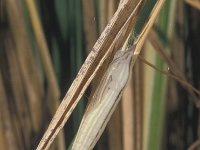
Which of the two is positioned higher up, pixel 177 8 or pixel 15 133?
pixel 177 8

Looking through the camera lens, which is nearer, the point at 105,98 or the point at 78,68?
the point at 105,98

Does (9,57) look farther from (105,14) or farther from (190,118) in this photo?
(190,118)

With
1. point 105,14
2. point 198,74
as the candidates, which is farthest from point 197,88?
point 105,14

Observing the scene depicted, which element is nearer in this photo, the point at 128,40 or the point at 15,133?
the point at 128,40
